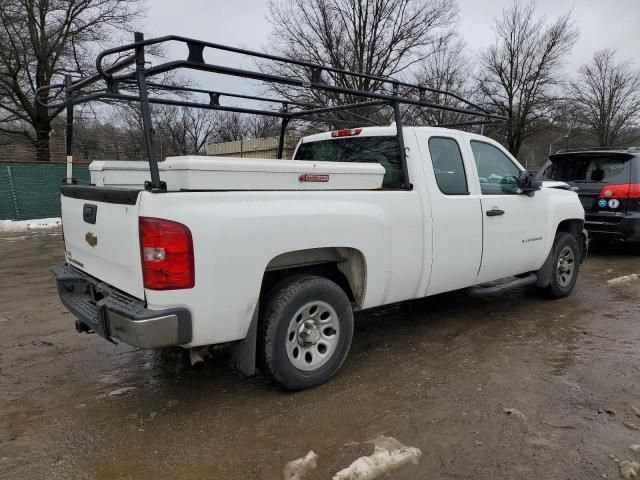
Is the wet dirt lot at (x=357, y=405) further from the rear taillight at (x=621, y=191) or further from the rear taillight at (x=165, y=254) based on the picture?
the rear taillight at (x=621, y=191)

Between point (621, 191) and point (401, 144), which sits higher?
point (401, 144)

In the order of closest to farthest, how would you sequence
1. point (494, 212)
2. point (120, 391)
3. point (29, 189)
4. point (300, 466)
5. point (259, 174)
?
point (300, 466), point (259, 174), point (120, 391), point (494, 212), point (29, 189)

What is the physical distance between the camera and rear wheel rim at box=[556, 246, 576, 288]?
19.5ft

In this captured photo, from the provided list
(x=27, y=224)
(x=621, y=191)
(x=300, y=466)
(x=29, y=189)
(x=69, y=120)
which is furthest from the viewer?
(x=29, y=189)

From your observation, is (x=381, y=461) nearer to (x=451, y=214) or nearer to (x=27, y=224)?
(x=451, y=214)

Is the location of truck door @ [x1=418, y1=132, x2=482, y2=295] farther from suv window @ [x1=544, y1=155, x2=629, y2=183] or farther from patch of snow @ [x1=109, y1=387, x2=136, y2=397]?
suv window @ [x1=544, y1=155, x2=629, y2=183]

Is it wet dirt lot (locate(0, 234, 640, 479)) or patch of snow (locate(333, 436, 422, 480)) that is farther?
wet dirt lot (locate(0, 234, 640, 479))

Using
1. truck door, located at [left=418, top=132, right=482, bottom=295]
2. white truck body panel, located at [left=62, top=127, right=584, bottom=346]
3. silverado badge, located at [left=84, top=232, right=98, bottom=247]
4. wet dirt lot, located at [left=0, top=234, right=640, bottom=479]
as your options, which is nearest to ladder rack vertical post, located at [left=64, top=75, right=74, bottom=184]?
white truck body panel, located at [left=62, top=127, right=584, bottom=346]

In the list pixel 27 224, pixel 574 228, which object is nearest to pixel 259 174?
pixel 574 228

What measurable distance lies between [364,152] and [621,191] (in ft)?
18.2

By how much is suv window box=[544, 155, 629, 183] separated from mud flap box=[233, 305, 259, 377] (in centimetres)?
726

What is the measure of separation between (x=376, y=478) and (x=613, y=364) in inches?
99.3

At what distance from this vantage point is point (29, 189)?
1530cm

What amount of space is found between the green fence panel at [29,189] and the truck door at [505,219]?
13.4 metres
